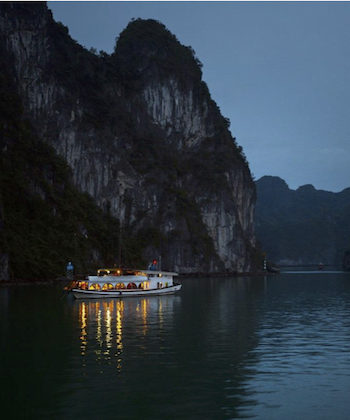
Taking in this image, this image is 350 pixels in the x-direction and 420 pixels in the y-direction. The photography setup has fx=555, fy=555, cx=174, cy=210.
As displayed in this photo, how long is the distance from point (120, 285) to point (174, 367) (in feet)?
171

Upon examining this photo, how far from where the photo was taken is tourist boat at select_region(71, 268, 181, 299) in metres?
72.7

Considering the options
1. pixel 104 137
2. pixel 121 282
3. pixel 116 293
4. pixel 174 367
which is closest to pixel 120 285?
pixel 121 282

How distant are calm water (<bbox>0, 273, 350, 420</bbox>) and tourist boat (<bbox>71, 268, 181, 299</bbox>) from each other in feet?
84.1

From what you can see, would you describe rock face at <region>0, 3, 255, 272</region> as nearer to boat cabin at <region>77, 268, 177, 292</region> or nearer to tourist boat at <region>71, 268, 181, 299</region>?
boat cabin at <region>77, 268, 177, 292</region>

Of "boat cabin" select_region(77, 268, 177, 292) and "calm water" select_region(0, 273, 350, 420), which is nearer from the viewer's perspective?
"calm water" select_region(0, 273, 350, 420)

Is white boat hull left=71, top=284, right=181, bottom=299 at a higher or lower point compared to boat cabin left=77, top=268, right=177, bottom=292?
lower

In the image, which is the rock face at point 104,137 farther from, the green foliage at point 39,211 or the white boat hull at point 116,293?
the white boat hull at point 116,293

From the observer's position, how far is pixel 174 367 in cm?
2514

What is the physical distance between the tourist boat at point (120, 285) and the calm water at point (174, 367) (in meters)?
25.6

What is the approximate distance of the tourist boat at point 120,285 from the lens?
72.7 meters

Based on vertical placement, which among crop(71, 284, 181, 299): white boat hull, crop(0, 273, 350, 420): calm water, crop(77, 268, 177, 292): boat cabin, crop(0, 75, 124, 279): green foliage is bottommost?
crop(0, 273, 350, 420): calm water

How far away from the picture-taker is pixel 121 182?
A: 170500mm

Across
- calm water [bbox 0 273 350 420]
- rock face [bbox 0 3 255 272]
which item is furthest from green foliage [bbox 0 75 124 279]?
calm water [bbox 0 273 350 420]

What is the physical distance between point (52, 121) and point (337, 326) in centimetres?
12270
